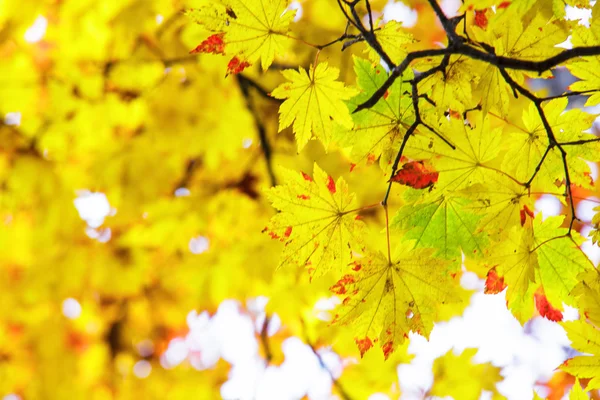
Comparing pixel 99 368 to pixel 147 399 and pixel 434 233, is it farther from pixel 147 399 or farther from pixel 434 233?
pixel 434 233

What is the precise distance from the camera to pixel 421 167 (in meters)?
0.69

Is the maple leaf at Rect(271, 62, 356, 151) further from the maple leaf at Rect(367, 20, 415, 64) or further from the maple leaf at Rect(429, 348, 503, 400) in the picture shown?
the maple leaf at Rect(429, 348, 503, 400)

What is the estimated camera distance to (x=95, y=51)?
7.96ft

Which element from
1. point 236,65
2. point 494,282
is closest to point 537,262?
point 494,282

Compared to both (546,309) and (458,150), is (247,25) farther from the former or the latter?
(546,309)

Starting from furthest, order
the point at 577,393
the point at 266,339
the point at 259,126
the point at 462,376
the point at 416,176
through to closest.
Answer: the point at 266,339 < the point at 259,126 < the point at 462,376 < the point at 577,393 < the point at 416,176

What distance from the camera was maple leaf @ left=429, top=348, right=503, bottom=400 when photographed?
6.06ft

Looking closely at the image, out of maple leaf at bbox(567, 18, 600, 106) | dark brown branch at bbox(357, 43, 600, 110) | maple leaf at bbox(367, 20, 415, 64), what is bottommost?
maple leaf at bbox(367, 20, 415, 64)

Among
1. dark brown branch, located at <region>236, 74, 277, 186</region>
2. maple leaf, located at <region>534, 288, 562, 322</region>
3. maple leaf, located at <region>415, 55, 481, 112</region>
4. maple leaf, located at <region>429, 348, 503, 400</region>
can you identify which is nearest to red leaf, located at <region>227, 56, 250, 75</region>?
maple leaf, located at <region>415, 55, 481, 112</region>

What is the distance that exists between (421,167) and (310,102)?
188mm

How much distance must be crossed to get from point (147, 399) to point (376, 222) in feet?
6.63

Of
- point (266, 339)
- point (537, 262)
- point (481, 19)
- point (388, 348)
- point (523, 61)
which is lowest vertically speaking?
point (266, 339)

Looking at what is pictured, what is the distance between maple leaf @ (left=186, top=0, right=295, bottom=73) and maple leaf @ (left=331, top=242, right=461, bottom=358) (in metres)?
0.34

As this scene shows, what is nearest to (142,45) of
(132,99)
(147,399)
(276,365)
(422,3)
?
(132,99)
